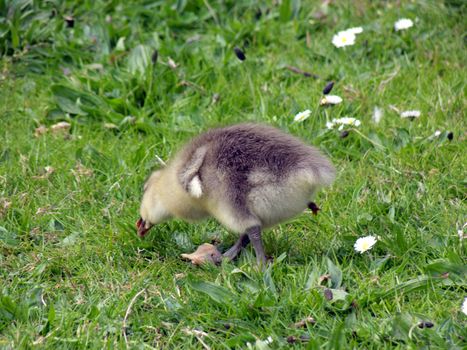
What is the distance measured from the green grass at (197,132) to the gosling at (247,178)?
0.27 m

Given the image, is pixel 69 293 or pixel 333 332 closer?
pixel 333 332

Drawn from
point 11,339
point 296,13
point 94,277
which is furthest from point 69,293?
point 296,13

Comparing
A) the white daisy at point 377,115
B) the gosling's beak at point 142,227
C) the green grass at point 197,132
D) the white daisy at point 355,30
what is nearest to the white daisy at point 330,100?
the green grass at point 197,132

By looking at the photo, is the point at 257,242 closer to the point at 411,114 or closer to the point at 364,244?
the point at 364,244

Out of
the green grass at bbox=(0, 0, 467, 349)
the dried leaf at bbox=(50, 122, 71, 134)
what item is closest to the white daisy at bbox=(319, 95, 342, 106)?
the green grass at bbox=(0, 0, 467, 349)

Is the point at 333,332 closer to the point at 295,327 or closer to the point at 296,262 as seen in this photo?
the point at 295,327

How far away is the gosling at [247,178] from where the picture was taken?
14.4ft

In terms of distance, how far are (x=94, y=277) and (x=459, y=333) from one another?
1911 millimetres

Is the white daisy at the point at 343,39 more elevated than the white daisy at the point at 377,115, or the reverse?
the white daisy at the point at 343,39

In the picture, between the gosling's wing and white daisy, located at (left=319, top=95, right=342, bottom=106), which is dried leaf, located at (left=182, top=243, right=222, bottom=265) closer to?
the gosling's wing

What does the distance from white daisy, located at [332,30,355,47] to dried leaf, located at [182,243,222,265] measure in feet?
8.56

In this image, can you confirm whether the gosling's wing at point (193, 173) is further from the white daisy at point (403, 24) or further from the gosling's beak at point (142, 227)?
the white daisy at point (403, 24)

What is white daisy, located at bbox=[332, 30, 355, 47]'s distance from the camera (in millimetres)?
6891

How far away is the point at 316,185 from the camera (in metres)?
4.38
